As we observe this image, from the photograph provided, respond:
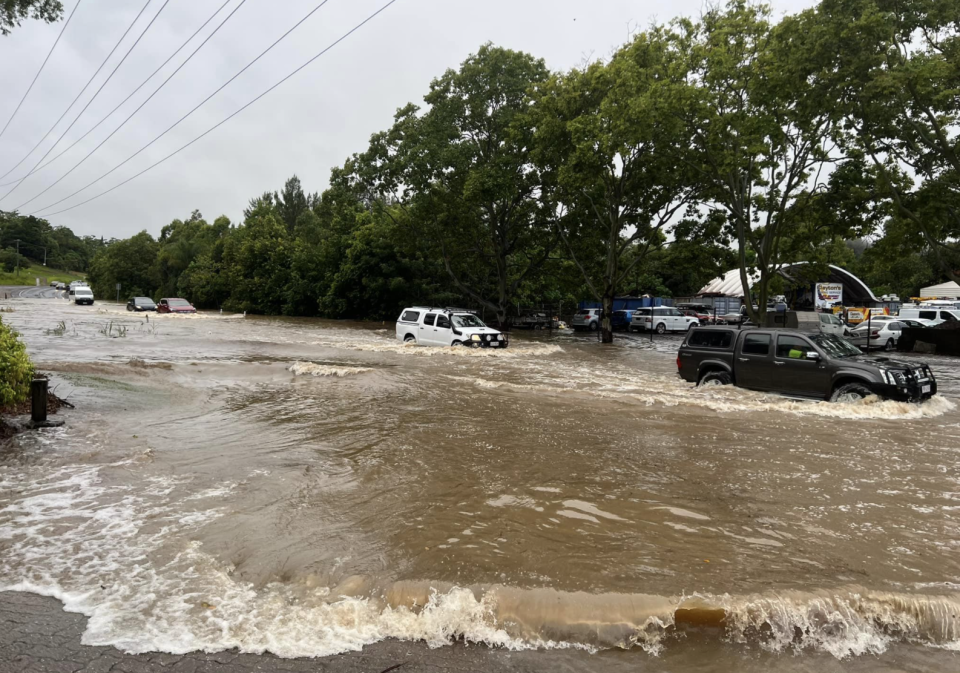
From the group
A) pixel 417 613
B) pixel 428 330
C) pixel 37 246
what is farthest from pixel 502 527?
pixel 37 246

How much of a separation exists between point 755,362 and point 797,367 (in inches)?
34.7

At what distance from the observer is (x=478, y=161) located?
31.6 meters

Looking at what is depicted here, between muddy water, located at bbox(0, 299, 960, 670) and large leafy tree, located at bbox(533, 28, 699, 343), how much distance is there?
582 inches

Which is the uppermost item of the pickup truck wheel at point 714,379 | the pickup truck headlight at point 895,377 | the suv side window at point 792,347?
the suv side window at point 792,347

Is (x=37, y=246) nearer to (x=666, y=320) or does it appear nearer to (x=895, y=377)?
(x=666, y=320)

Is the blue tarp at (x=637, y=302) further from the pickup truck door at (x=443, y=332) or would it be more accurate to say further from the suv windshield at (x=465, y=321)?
the pickup truck door at (x=443, y=332)

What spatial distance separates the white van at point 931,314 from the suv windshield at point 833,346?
99.5 feet

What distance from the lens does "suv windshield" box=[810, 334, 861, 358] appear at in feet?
36.6

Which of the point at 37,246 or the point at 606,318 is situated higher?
the point at 37,246

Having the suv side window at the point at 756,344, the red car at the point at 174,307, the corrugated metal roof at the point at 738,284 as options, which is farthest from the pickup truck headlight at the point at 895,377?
the red car at the point at 174,307

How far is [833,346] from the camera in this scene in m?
11.4

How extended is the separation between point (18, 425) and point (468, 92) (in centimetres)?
2730

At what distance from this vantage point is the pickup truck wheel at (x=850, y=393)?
10.4 meters

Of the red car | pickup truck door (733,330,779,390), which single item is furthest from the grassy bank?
pickup truck door (733,330,779,390)
